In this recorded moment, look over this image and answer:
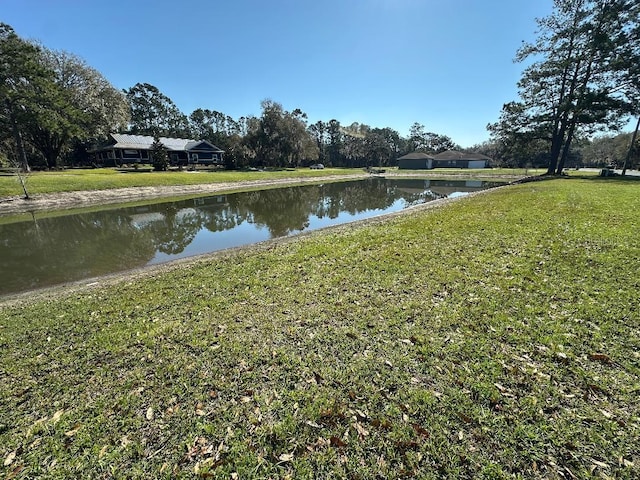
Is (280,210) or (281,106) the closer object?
(280,210)

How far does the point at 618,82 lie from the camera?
1095 inches

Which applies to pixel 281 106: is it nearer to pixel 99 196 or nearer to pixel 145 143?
pixel 145 143

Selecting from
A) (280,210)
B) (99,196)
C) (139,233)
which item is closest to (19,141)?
(99,196)

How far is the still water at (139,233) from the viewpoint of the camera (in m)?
10.2

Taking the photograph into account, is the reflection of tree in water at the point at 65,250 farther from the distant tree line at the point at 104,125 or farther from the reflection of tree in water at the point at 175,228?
the distant tree line at the point at 104,125

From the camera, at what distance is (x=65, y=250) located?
12.3 meters

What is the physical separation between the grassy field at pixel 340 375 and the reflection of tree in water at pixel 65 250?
3465 millimetres

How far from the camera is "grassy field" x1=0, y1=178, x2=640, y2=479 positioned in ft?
8.66

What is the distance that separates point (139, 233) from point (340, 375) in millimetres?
14971

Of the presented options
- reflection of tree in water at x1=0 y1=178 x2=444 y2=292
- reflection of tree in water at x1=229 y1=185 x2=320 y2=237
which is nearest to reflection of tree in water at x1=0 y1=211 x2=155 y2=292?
reflection of tree in water at x1=0 y1=178 x2=444 y2=292

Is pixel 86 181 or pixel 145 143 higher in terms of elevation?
pixel 145 143

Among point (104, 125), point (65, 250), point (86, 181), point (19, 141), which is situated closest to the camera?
point (65, 250)

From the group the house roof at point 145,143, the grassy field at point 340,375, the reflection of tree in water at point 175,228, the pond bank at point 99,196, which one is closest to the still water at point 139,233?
the reflection of tree in water at point 175,228

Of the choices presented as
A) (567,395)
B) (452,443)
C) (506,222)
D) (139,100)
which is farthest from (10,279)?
(139,100)
